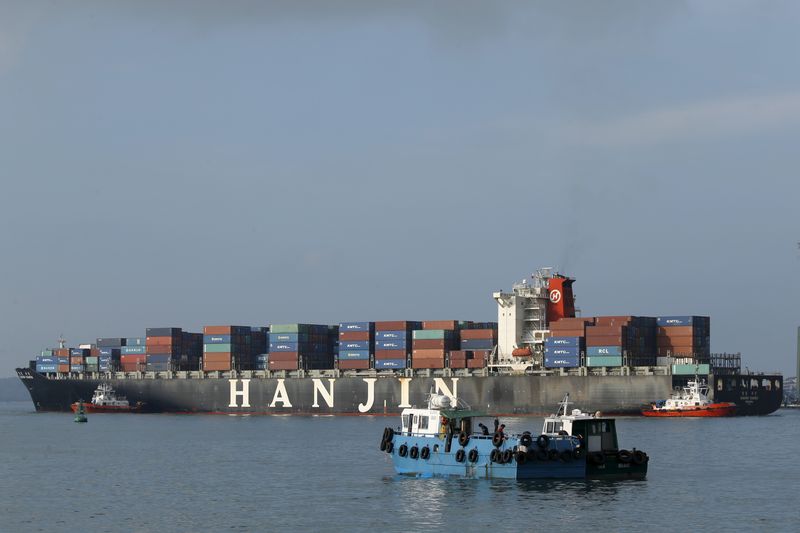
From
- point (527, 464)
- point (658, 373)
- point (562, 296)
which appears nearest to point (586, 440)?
point (527, 464)

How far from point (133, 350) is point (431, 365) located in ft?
125

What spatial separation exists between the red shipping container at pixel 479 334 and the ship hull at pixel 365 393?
18.4 feet

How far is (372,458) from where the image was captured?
6850 centimetres

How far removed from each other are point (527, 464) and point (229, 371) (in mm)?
78337

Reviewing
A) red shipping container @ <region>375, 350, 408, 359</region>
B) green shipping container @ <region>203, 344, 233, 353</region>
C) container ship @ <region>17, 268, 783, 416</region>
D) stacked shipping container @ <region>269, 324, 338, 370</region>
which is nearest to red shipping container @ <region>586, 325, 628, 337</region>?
container ship @ <region>17, 268, 783, 416</region>

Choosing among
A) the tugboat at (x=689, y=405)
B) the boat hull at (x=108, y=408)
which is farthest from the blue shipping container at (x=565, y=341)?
the boat hull at (x=108, y=408)

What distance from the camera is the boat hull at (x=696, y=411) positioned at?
102062 mm

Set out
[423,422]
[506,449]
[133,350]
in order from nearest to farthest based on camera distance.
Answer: [506,449] → [423,422] → [133,350]

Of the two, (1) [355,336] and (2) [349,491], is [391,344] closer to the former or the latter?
(1) [355,336]

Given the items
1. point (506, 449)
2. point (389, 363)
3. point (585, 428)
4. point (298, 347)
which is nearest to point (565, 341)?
point (389, 363)

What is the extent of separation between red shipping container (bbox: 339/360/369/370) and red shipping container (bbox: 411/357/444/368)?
20.2 ft

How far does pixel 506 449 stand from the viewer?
2072 inches

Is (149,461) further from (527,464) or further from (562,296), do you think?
(562,296)

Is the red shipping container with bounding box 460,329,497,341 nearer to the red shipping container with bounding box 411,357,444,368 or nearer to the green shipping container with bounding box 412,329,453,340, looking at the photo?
the green shipping container with bounding box 412,329,453,340
